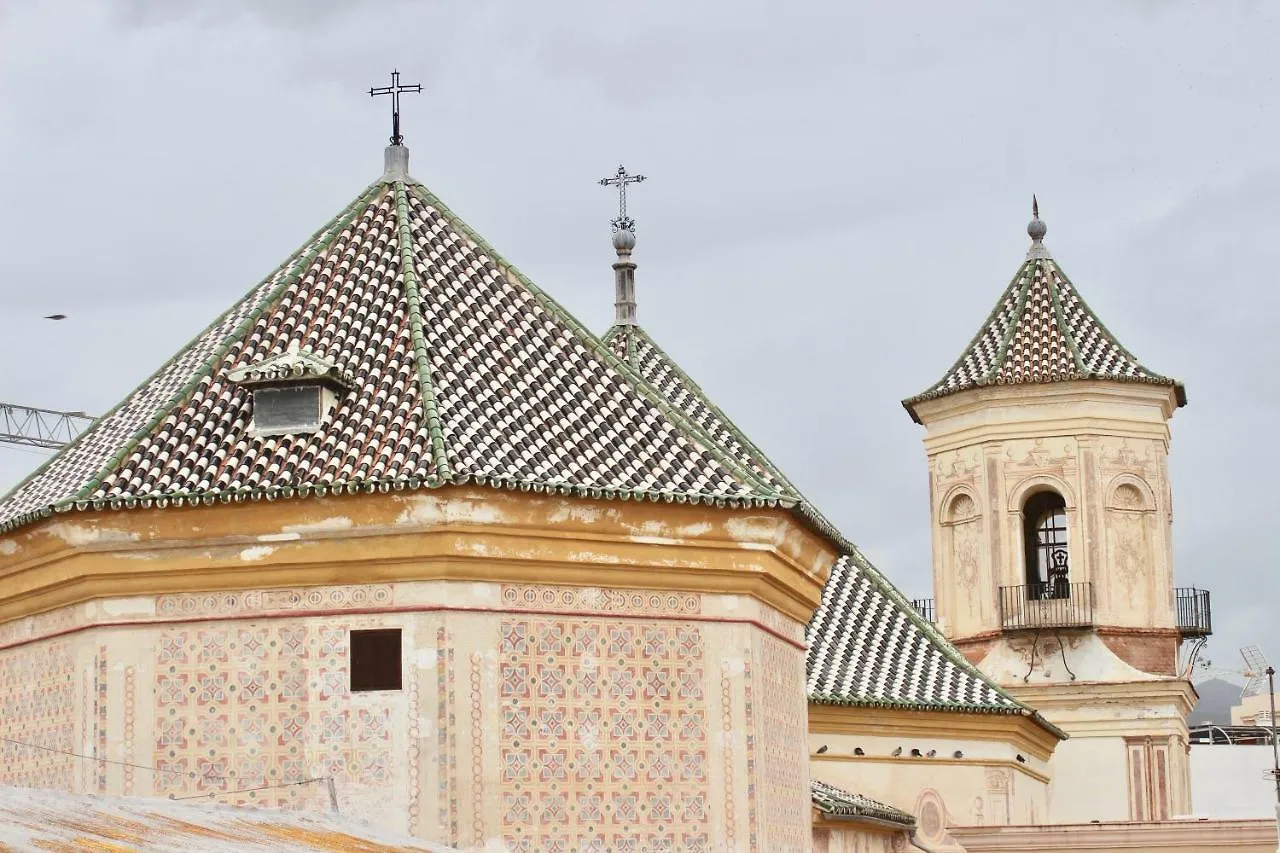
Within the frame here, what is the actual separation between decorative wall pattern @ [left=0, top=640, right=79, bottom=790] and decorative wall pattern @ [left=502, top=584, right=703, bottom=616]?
3193 millimetres

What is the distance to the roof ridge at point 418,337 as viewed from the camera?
16688mm

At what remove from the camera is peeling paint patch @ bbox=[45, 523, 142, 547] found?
671 inches

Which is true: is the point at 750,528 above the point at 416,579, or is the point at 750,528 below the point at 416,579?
above

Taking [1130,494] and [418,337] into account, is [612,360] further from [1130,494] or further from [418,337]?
[1130,494]

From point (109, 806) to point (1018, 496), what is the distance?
21.2 metres

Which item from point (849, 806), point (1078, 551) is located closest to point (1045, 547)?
point (1078, 551)

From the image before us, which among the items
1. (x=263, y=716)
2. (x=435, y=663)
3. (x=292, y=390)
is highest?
(x=292, y=390)

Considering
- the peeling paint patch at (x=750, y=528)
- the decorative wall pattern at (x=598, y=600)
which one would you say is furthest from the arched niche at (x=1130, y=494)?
the decorative wall pattern at (x=598, y=600)

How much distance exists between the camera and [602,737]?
1688cm

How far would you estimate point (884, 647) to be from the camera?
1009 inches

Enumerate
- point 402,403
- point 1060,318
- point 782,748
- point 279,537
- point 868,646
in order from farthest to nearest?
point 1060,318 → point 868,646 → point 782,748 → point 402,403 → point 279,537

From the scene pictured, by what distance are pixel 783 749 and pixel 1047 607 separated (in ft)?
46.5

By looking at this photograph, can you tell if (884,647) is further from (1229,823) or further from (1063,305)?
(1063,305)

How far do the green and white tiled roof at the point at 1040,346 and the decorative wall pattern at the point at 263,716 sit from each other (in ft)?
54.8
